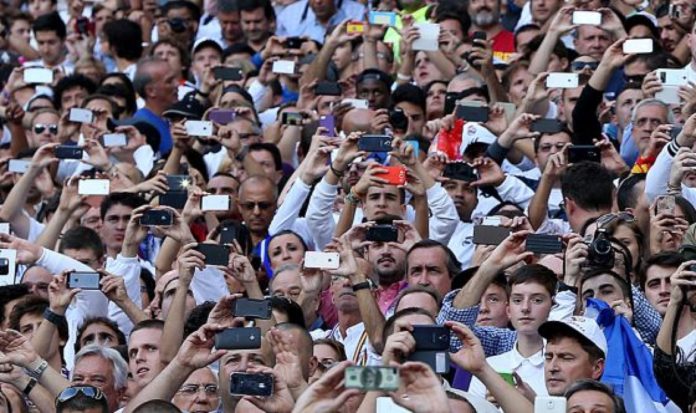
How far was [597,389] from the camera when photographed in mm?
8789

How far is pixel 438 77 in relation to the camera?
15.1 m

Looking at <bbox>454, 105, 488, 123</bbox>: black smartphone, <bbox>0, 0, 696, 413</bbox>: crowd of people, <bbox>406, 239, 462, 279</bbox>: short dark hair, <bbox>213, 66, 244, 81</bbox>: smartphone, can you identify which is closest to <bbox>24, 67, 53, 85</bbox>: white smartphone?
<bbox>0, 0, 696, 413</bbox>: crowd of people

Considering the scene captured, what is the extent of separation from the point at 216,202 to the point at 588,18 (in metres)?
2.88

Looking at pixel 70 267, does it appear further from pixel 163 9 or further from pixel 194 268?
pixel 163 9

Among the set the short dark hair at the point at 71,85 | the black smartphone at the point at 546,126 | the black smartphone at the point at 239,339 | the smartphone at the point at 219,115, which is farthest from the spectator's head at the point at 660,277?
the short dark hair at the point at 71,85

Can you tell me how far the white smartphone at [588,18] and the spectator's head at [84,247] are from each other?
313cm

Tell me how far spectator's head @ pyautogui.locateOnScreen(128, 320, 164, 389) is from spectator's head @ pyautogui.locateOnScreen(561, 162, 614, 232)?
2.29 m

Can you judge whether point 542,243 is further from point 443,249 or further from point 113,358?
point 113,358

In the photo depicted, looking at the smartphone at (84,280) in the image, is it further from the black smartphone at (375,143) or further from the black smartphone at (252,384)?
the black smartphone at (252,384)

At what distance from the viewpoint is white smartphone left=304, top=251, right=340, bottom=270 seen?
10875mm

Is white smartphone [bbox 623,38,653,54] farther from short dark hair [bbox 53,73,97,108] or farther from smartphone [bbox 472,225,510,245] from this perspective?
short dark hair [bbox 53,73,97,108]

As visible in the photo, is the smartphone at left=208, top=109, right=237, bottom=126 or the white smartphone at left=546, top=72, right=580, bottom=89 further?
the smartphone at left=208, top=109, right=237, bottom=126

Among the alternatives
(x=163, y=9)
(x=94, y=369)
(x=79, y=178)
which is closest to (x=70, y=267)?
(x=79, y=178)

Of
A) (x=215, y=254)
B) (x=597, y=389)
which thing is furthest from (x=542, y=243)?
(x=215, y=254)
